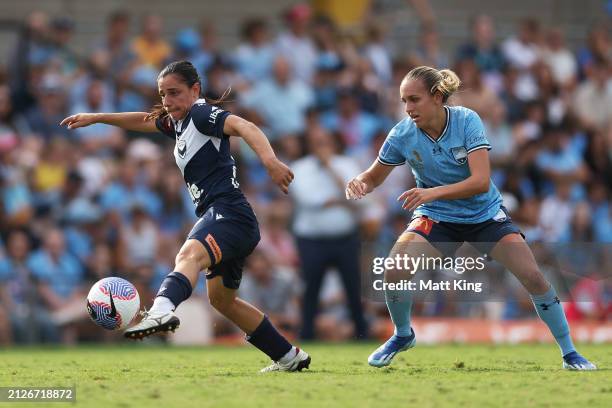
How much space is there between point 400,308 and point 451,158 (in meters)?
1.25

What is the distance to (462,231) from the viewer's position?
9086 mm

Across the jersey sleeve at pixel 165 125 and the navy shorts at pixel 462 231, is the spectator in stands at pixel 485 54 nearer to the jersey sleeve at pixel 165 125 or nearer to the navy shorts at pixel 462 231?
the navy shorts at pixel 462 231

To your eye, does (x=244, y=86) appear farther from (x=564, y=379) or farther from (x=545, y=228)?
(x=564, y=379)

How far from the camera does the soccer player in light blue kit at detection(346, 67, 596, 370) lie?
28.8 ft

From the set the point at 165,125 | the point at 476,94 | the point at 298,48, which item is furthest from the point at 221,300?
the point at 476,94

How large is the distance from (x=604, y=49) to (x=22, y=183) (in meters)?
10.4

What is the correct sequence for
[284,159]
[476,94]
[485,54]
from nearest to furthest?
[284,159] < [476,94] < [485,54]

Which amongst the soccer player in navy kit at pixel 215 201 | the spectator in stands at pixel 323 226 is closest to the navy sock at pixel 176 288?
the soccer player in navy kit at pixel 215 201

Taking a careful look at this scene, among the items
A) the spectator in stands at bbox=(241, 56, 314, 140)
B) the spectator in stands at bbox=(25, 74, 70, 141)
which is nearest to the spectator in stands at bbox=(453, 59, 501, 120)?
the spectator in stands at bbox=(241, 56, 314, 140)

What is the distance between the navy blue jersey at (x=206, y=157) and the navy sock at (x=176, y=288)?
0.82 metres

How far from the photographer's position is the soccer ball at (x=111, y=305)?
819 centimetres

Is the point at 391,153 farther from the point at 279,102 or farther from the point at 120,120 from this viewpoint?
the point at 279,102

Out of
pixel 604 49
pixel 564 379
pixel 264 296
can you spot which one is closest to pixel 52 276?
pixel 264 296

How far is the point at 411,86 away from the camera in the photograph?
892cm
